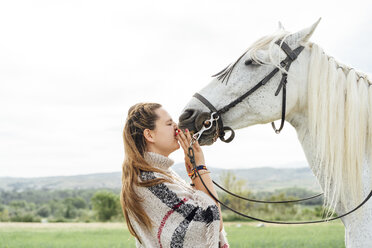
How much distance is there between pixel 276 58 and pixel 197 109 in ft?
2.01

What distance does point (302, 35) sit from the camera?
7.13ft

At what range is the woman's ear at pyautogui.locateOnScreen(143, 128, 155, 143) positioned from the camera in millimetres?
1874

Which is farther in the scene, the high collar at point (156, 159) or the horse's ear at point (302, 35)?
the horse's ear at point (302, 35)

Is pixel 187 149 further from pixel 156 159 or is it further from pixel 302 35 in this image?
pixel 302 35

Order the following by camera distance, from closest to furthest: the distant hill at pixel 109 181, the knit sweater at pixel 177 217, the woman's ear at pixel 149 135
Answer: the knit sweater at pixel 177 217
the woman's ear at pixel 149 135
the distant hill at pixel 109 181

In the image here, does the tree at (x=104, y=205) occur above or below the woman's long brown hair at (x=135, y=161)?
below

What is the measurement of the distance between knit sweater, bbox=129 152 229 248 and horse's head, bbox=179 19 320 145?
565mm

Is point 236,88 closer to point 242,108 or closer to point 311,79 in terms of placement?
point 242,108

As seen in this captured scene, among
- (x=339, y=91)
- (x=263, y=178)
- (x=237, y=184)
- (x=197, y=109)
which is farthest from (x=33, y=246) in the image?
(x=263, y=178)

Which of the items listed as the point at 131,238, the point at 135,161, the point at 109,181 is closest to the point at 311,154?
the point at 135,161

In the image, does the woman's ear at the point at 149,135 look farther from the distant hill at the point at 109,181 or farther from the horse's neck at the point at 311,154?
the distant hill at the point at 109,181

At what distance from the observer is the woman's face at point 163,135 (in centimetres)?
190

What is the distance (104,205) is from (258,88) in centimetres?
4273

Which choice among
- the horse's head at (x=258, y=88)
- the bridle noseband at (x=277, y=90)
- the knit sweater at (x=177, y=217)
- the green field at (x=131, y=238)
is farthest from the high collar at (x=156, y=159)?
the green field at (x=131, y=238)
